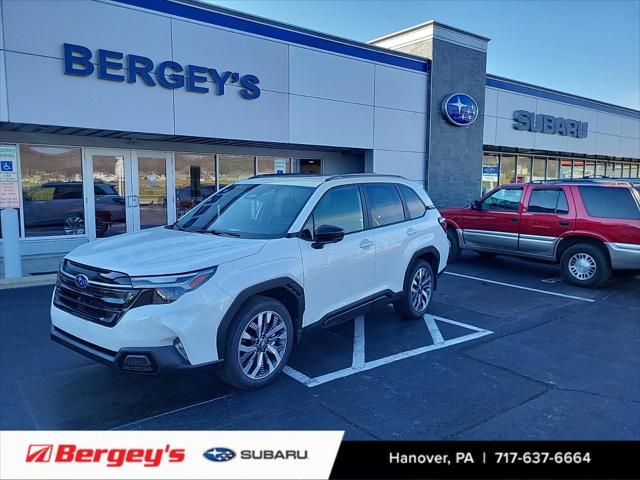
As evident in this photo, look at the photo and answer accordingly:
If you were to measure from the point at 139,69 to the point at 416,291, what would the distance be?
7.53 metres

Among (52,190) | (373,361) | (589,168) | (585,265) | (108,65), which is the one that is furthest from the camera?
(589,168)

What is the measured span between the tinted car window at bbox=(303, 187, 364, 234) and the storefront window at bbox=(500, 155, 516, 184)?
17146 mm

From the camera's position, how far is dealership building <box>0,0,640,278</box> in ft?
30.1

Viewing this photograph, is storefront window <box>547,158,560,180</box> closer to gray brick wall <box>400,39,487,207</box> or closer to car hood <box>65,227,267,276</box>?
gray brick wall <box>400,39,487,207</box>

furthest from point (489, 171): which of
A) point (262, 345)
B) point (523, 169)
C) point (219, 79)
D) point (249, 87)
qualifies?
point (262, 345)

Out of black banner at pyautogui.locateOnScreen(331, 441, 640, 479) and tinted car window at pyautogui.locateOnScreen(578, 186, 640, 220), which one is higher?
tinted car window at pyautogui.locateOnScreen(578, 186, 640, 220)

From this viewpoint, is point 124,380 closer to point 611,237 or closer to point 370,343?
point 370,343

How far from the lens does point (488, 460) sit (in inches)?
118

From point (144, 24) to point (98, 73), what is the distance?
1472mm

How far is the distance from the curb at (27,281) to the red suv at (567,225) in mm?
8375

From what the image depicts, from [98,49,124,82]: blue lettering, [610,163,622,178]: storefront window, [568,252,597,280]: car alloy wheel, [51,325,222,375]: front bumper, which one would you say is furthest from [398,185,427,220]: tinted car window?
[610,163,622,178]: storefront window

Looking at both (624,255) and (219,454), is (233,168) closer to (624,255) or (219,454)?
(624,255)

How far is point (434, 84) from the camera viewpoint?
15.7m

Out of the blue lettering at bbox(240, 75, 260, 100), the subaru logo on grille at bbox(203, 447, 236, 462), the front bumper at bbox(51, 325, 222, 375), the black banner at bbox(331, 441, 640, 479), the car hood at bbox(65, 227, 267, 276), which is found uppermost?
the blue lettering at bbox(240, 75, 260, 100)
